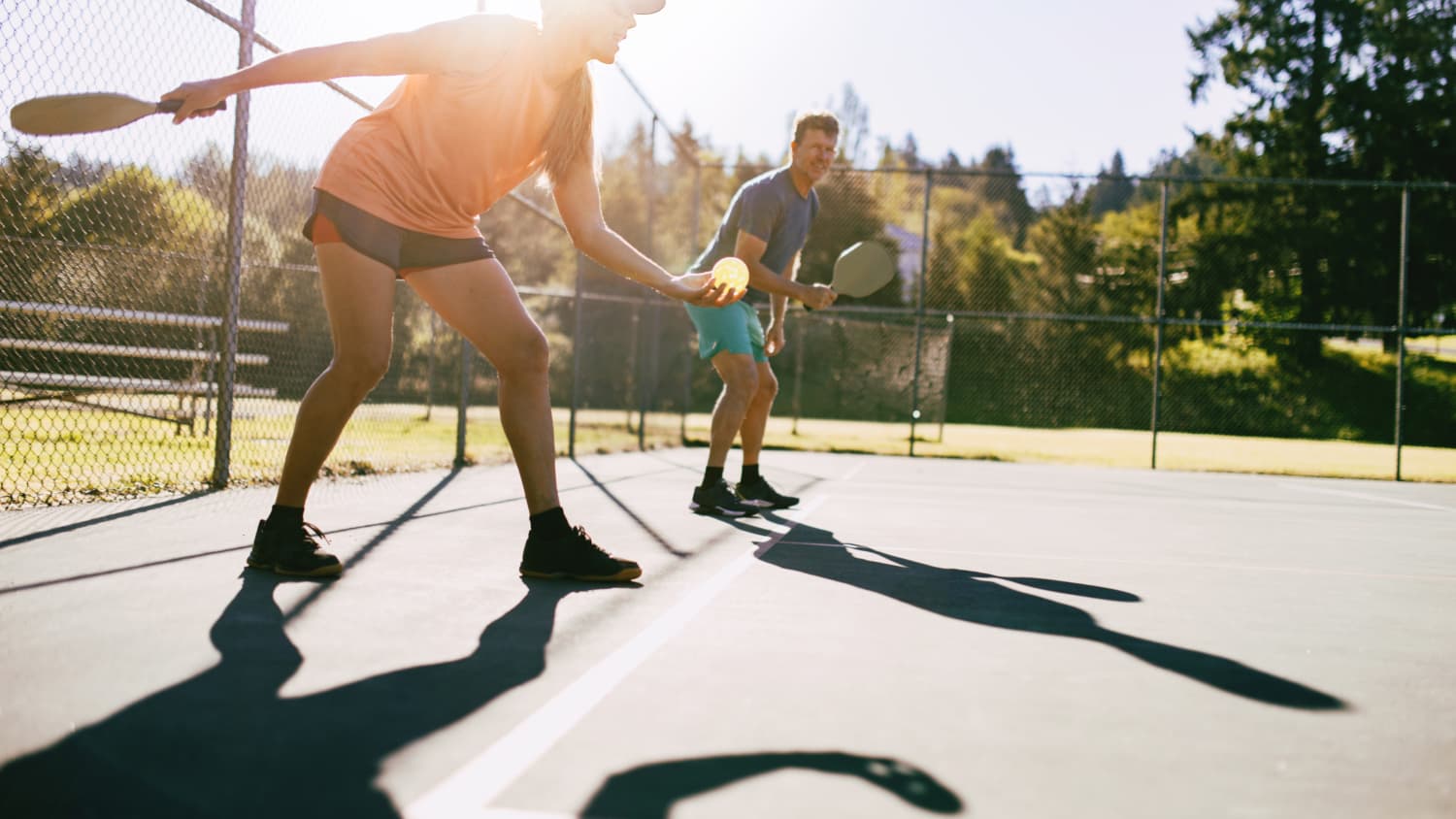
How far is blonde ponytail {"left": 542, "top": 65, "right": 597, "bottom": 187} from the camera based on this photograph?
380 cm

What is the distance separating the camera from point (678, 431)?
628 inches

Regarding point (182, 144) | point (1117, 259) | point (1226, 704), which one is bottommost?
point (1226, 704)

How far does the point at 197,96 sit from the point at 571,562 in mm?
1734

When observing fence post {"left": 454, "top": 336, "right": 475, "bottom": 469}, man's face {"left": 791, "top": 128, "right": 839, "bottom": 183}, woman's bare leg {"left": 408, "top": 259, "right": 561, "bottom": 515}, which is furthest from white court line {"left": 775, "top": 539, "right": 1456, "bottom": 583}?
fence post {"left": 454, "top": 336, "right": 475, "bottom": 469}

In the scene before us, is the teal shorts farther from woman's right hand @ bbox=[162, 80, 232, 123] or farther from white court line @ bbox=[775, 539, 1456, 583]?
woman's right hand @ bbox=[162, 80, 232, 123]

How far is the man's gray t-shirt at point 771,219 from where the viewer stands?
20.7ft

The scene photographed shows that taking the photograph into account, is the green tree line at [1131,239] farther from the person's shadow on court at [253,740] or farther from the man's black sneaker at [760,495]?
the person's shadow on court at [253,740]

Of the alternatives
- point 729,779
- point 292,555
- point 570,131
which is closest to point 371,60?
point 570,131

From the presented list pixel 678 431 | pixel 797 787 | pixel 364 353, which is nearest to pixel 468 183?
pixel 364 353

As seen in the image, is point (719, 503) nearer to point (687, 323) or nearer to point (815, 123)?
point (815, 123)

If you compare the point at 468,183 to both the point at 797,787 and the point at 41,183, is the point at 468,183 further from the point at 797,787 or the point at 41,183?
the point at 41,183

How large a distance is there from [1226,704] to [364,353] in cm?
255

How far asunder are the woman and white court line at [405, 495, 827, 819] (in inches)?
35.0

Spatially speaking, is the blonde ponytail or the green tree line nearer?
the blonde ponytail
